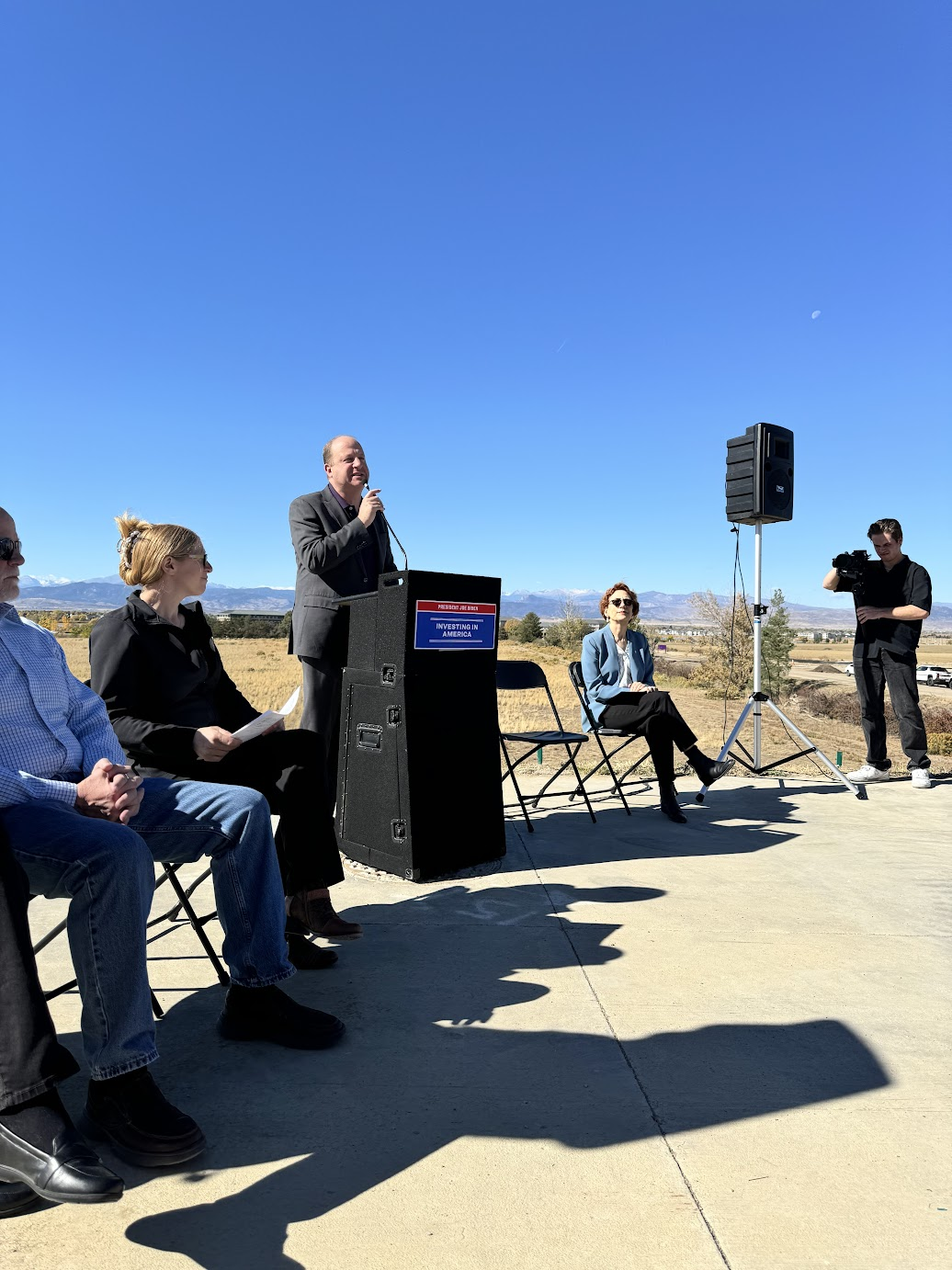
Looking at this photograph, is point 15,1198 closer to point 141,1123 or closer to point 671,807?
point 141,1123

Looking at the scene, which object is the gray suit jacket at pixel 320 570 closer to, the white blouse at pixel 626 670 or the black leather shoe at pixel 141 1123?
the white blouse at pixel 626 670

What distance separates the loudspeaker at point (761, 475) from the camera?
21.5ft

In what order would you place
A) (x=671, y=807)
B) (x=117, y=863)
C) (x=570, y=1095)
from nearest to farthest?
(x=117, y=863), (x=570, y=1095), (x=671, y=807)

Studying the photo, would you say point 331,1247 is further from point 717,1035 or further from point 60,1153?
point 717,1035

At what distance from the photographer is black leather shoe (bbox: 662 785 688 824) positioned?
5383 mm

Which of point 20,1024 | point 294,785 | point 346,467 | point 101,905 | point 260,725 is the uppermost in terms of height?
point 346,467

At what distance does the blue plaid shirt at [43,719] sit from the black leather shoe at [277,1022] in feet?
2.45

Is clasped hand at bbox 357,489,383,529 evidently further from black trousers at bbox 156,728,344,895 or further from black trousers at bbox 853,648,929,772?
black trousers at bbox 853,648,929,772

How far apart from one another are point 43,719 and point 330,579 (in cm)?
214

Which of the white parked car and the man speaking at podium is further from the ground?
the man speaking at podium

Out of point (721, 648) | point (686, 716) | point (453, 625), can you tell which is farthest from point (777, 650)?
point (453, 625)

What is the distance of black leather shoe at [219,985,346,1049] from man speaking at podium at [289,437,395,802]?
6.03ft

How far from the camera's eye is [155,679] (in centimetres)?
286

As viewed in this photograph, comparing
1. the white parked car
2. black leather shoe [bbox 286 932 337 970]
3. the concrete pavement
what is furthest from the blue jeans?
the white parked car
